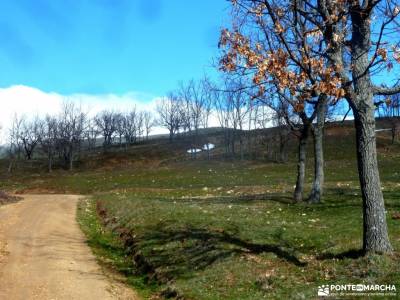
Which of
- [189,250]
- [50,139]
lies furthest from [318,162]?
[50,139]

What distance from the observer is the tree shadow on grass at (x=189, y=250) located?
13516 mm

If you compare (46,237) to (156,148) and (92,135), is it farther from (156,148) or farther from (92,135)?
(92,135)

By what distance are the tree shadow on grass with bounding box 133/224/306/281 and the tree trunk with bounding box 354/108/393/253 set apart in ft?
6.15

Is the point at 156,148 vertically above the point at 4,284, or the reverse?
the point at 156,148

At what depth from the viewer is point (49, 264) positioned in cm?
1598

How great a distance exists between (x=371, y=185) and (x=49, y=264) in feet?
33.1

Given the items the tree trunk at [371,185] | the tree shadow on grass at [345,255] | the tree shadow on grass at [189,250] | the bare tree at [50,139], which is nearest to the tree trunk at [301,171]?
the tree shadow on grass at [189,250]

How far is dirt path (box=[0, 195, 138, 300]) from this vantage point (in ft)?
41.6

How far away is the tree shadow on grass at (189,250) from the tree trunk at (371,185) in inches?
73.7

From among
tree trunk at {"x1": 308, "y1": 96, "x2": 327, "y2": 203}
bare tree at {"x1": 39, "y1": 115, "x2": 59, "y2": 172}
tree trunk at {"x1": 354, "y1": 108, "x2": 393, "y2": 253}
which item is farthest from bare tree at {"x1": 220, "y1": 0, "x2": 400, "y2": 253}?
bare tree at {"x1": 39, "y1": 115, "x2": 59, "y2": 172}

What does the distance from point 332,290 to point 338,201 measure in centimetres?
1410

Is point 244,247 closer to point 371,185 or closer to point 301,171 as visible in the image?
point 371,185

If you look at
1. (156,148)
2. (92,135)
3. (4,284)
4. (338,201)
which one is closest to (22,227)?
(4,284)

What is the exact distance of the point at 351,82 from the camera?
34.4ft
